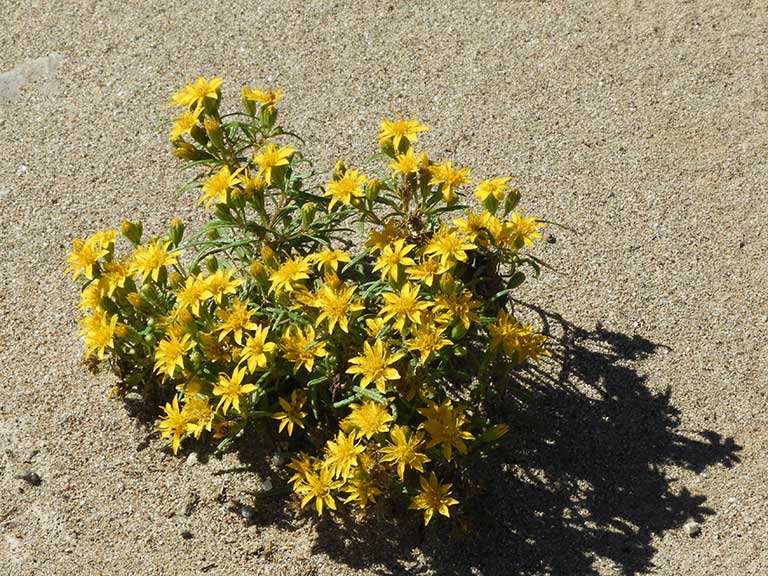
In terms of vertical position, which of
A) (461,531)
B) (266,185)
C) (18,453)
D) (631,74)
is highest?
(631,74)

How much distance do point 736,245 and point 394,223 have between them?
168cm

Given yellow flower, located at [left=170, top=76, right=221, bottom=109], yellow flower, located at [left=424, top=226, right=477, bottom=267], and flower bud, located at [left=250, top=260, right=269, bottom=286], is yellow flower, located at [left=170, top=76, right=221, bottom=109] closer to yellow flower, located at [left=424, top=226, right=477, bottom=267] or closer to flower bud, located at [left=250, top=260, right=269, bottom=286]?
flower bud, located at [left=250, top=260, right=269, bottom=286]

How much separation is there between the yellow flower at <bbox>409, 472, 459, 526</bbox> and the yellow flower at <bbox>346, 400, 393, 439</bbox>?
0.26 m

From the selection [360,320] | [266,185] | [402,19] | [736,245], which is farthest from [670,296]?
[402,19]

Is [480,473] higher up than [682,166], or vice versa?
[682,166]

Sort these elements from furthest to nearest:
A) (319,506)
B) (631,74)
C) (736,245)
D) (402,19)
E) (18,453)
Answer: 1. (402,19)
2. (631,74)
3. (736,245)
4. (18,453)
5. (319,506)

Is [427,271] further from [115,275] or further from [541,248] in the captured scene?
[541,248]

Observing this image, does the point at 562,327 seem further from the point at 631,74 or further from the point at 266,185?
the point at 631,74

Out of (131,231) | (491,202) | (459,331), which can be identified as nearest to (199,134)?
(131,231)

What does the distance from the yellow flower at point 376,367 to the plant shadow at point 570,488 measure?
0.65 meters

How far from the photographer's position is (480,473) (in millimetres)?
3383

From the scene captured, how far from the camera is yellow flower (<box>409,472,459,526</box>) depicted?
2.99 m

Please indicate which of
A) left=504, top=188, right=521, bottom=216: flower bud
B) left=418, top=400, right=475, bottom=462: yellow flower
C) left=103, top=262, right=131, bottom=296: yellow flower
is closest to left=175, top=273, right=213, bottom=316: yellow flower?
left=103, top=262, right=131, bottom=296: yellow flower

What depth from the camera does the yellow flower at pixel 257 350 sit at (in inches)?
113
